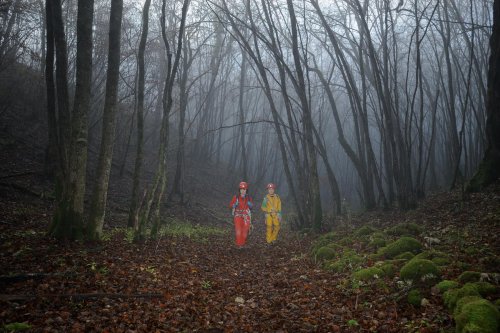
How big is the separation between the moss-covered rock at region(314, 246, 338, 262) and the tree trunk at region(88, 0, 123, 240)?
16.3 feet

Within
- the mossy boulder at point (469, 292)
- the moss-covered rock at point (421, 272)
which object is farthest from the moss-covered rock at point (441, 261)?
the mossy boulder at point (469, 292)

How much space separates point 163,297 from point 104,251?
7.83 feet

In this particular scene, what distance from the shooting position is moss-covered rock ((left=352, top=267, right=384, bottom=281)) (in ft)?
17.8

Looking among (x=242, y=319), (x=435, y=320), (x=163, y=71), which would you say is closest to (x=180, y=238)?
(x=242, y=319)

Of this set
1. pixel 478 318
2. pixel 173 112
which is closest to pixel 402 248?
pixel 478 318

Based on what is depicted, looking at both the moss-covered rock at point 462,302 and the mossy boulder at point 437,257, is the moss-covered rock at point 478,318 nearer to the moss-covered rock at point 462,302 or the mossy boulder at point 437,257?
the moss-covered rock at point 462,302

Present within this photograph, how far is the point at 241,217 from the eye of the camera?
9.99 meters

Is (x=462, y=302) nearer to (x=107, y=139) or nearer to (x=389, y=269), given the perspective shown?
(x=389, y=269)

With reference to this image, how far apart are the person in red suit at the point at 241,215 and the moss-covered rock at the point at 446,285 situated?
631 cm

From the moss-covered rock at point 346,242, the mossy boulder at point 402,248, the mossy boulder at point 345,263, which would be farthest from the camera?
the moss-covered rock at point 346,242

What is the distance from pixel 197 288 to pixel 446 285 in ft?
12.3

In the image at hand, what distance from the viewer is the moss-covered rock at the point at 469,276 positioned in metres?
4.23

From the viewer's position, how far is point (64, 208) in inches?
271

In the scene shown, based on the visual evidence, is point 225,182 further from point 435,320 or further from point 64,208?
point 435,320
